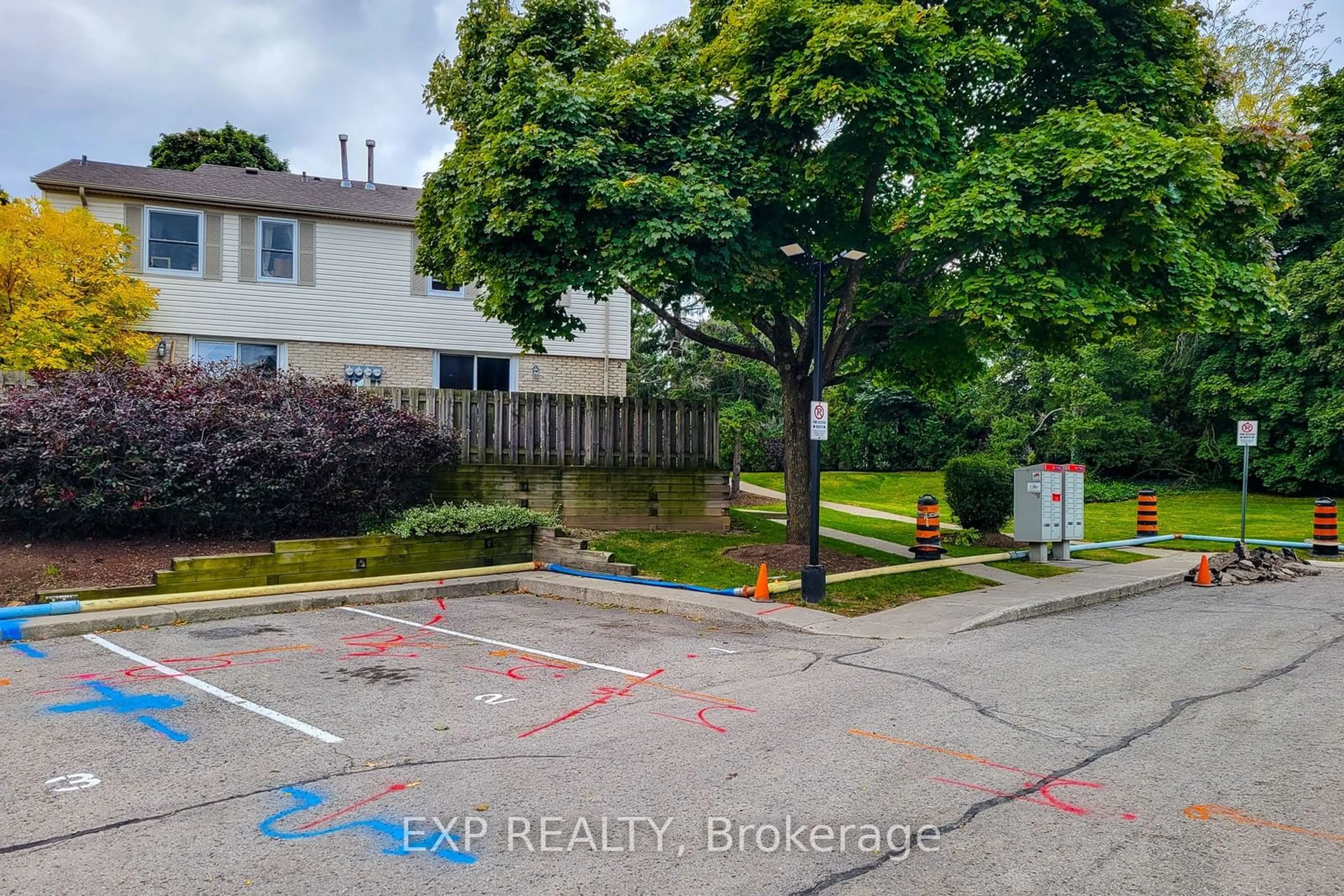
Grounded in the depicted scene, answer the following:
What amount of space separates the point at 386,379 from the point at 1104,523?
18073mm

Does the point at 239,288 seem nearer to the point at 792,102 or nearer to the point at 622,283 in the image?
the point at 622,283

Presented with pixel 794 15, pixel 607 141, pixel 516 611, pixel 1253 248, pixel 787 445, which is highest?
pixel 794 15

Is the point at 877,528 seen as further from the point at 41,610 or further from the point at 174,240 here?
the point at 174,240

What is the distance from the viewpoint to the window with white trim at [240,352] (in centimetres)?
1883

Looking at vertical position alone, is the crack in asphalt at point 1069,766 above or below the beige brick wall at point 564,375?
below

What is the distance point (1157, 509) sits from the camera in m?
23.7

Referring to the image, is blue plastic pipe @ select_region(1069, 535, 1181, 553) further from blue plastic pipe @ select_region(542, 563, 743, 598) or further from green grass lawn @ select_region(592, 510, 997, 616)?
blue plastic pipe @ select_region(542, 563, 743, 598)

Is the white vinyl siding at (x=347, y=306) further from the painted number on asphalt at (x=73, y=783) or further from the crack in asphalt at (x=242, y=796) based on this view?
the painted number on asphalt at (x=73, y=783)

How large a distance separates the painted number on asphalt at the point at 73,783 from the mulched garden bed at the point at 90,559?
208 inches

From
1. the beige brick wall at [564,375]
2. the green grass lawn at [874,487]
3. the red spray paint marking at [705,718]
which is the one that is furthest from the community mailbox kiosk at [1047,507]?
the beige brick wall at [564,375]

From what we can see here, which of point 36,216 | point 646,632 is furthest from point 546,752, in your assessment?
point 36,216

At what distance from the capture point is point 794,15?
34.3 feet

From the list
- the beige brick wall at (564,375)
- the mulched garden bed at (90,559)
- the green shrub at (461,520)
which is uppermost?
the beige brick wall at (564,375)

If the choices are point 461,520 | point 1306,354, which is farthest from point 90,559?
point 1306,354
